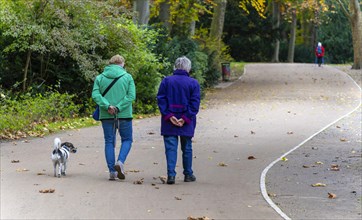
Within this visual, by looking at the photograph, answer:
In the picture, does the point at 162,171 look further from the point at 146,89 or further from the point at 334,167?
the point at 146,89

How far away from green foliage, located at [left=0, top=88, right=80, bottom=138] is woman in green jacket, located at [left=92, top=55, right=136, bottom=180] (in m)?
5.99

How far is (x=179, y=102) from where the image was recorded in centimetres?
1222

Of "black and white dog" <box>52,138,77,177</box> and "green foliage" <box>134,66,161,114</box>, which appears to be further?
"green foliage" <box>134,66,161,114</box>

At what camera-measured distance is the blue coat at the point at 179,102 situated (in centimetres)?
1221

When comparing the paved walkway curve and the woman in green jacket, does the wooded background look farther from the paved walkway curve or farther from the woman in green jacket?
the woman in green jacket

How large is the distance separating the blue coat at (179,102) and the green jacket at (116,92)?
0.51m

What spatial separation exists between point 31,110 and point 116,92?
8339 mm

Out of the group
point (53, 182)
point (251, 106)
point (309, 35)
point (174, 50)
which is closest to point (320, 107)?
point (251, 106)

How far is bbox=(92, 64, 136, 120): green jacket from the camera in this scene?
12.4m

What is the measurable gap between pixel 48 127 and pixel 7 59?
534 cm

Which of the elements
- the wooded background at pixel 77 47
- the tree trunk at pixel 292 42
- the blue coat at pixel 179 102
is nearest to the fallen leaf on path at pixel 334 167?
the blue coat at pixel 179 102

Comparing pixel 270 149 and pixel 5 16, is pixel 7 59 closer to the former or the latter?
pixel 5 16

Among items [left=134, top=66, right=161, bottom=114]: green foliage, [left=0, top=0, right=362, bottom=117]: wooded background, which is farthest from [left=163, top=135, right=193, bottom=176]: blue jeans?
[left=134, top=66, right=161, bottom=114]: green foliage

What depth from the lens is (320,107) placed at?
29.0 m
